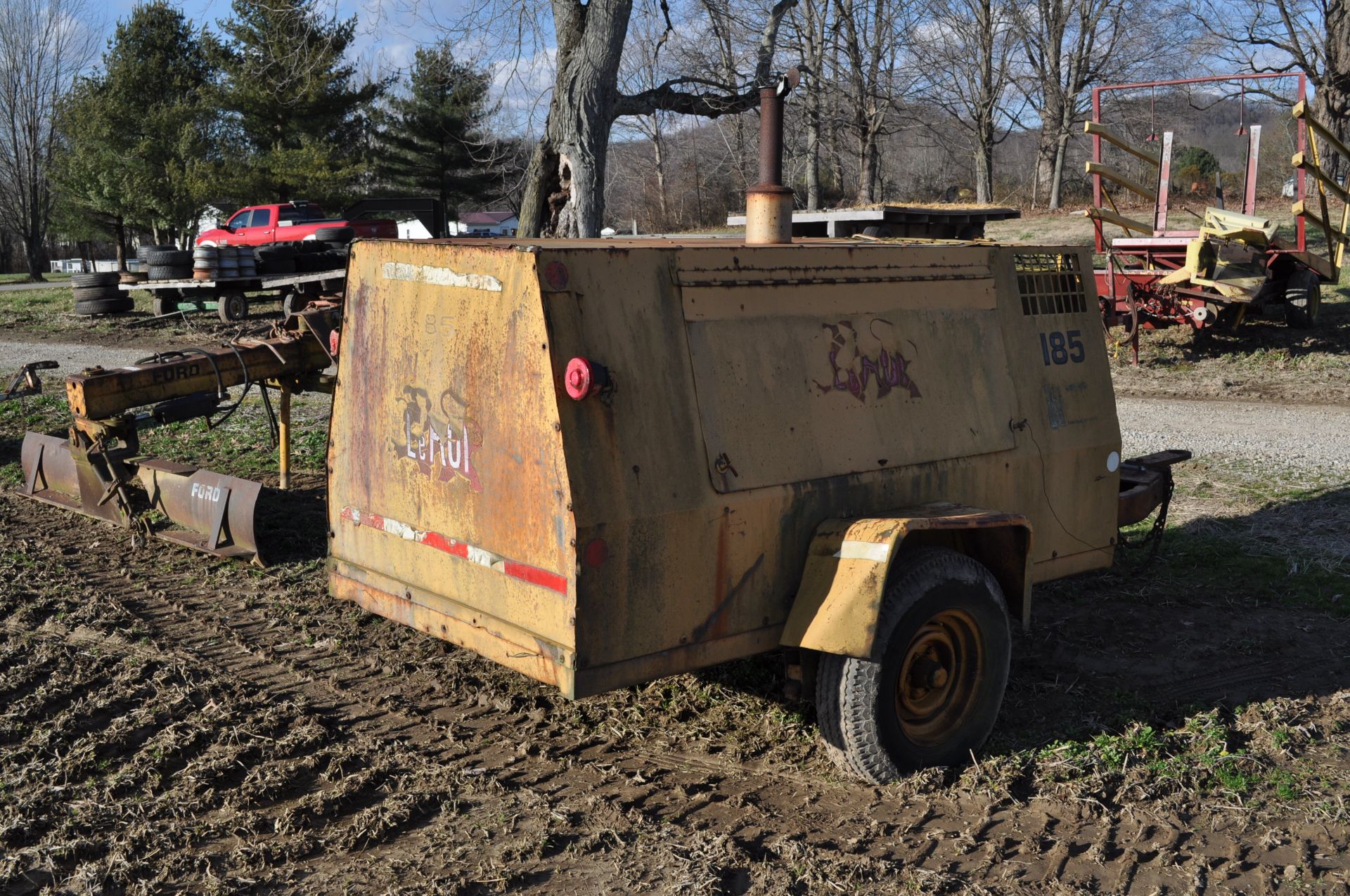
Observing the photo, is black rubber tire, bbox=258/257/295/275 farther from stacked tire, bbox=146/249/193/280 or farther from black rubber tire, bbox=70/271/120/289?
black rubber tire, bbox=70/271/120/289

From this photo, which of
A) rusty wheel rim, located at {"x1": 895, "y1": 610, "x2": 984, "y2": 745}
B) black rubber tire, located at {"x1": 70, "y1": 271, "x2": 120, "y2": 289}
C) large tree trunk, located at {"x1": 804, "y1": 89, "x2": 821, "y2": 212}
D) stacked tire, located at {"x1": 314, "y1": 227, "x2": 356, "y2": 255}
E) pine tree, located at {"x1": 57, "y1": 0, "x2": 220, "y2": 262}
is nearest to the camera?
rusty wheel rim, located at {"x1": 895, "y1": 610, "x2": 984, "y2": 745}

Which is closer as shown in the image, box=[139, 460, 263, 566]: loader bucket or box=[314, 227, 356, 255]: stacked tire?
box=[139, 460, 263, 566]: loader bucket

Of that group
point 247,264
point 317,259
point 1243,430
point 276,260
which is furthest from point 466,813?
point 317,259

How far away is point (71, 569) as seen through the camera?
696 cm

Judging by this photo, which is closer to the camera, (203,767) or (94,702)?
(203,767)

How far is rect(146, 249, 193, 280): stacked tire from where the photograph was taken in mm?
22391

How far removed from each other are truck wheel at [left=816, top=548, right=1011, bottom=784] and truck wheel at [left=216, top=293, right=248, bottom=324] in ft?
65.2

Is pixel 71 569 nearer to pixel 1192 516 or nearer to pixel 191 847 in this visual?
pixel 191 847

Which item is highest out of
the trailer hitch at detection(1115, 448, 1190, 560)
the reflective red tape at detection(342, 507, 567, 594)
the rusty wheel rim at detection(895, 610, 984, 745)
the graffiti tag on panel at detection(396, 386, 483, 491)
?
the graffiti tag on panel at detection(396, 386, 483, 491)

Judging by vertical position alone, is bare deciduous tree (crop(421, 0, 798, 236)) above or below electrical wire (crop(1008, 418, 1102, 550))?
above

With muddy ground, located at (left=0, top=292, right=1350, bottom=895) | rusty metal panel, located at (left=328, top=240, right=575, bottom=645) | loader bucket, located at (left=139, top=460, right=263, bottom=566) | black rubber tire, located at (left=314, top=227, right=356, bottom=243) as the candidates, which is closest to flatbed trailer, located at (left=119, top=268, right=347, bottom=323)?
black rubber tire, located at (left=314, top=227, right=356, bottom=243)

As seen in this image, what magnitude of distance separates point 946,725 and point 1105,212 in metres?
11.0

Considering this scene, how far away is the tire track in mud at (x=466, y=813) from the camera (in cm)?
359

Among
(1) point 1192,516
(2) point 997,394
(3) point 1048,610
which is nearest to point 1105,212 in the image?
(1) point 1192,516
